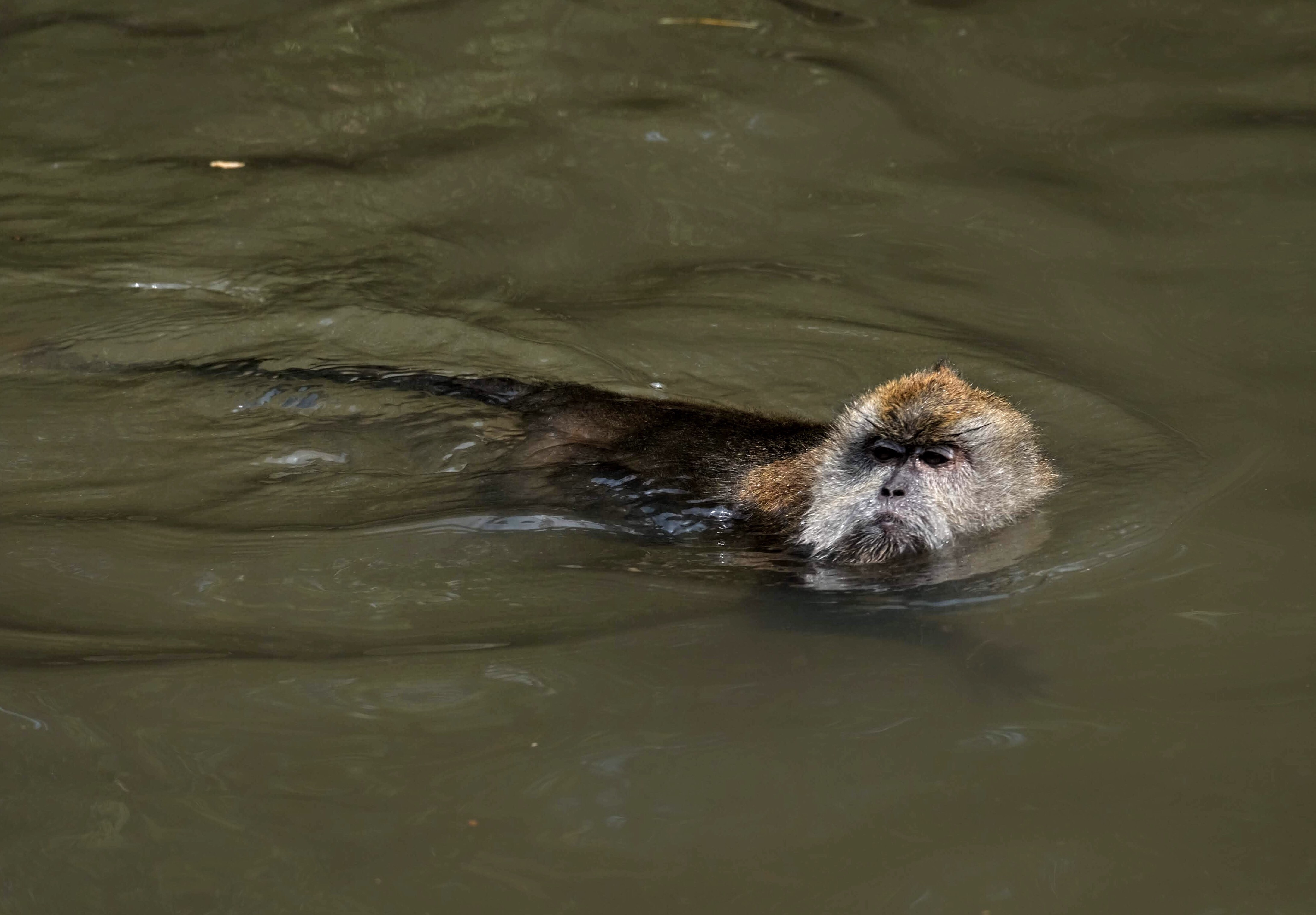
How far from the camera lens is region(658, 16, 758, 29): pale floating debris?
952 centimetres

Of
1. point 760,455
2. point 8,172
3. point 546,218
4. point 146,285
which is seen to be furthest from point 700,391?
point 8,172

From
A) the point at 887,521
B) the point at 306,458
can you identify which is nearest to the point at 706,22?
the point at 306,458

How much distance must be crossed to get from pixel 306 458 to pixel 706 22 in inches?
196

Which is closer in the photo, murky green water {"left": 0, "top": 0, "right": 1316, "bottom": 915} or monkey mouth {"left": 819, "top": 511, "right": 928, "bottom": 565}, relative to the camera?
murky green water {"left": 0, "top": 0, "right": 1316, "bottom": 915}

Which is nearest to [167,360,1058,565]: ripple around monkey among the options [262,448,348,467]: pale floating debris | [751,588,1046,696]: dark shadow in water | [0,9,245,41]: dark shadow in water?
[751,588,1046,696]: dark shadow in water

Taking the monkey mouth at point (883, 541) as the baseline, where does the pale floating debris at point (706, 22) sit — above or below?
above

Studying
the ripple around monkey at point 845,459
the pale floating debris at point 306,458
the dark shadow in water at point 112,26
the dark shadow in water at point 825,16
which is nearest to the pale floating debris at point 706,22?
the dark shadow in water at point 825,16

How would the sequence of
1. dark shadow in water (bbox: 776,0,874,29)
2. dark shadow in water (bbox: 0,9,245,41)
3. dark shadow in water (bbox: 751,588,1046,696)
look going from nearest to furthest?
dark shadow in water (bbox: 751,588,1046,696), dark shadow in water (bbox: 776,0,874,29), dark shadow in water (bbox: 0,9,245,41)

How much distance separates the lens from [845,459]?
525 cm

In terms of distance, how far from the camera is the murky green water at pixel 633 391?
3357mm

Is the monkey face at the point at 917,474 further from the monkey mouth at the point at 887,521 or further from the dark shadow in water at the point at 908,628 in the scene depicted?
the dark shadow in water at the point at 908,628

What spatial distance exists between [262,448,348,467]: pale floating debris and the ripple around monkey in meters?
0.81

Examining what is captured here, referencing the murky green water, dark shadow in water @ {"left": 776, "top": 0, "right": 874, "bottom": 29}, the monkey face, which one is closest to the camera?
the murky green water

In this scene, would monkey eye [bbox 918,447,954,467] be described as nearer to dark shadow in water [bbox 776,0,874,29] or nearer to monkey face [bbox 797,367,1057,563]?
monkey face [bbox 797,367,1057,563]
